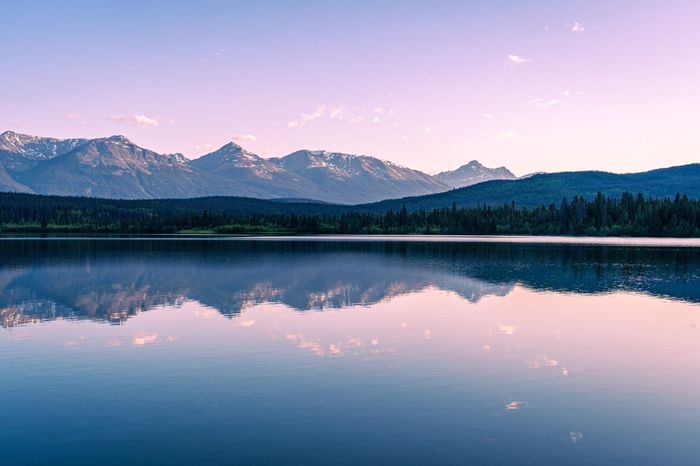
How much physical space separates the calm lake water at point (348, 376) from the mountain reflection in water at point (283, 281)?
59 centimetres

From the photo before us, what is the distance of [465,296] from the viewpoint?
50.7 metres

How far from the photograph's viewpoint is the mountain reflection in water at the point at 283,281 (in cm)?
4584

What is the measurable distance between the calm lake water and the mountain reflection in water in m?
0.59

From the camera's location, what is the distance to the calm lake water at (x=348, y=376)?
54.3 feet

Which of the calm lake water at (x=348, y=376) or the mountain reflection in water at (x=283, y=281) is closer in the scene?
the calm lake water at (x=348, y=376)

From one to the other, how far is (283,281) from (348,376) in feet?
126

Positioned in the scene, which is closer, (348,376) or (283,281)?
(348,376)

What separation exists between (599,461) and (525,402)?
204 inches

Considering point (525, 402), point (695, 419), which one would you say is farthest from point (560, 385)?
point (695, 419)

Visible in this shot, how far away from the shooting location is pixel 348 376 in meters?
24.1

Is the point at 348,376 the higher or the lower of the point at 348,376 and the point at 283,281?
the lower

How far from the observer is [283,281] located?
61938mm

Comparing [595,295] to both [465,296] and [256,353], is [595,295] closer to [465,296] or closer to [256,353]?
[465,296]

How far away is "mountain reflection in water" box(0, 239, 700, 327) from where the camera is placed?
45.8 metres
